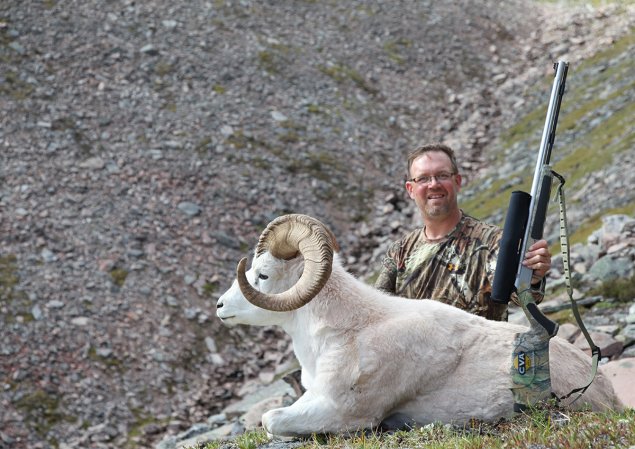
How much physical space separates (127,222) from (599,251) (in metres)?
10.6

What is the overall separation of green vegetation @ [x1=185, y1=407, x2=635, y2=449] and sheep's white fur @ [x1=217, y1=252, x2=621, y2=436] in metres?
0.21

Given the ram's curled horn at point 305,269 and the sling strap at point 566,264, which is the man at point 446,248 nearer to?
the ram's curled horn at point 305,269

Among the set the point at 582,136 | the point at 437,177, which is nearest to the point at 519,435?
the point at 437,177

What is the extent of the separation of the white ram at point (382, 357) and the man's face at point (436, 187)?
46.5 inches

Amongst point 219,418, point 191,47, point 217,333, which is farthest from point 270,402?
point 191,47

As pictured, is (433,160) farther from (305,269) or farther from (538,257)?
(538,257)

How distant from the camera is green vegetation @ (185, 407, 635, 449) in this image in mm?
5547

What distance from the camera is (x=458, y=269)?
8383 mm

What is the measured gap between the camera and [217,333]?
18.0 metres

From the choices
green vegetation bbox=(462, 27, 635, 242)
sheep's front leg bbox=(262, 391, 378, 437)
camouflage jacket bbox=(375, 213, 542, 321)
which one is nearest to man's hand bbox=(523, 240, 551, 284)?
camouflage jacket bbox=(375, 213, 542, 321)

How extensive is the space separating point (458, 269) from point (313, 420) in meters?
2.25

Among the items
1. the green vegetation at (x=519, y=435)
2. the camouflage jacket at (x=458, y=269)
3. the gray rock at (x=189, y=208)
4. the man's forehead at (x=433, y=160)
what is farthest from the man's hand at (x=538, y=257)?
the gray rock at (x=189, y=208)

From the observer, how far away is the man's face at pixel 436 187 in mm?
8406

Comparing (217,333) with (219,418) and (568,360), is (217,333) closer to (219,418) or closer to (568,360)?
(219,418)
